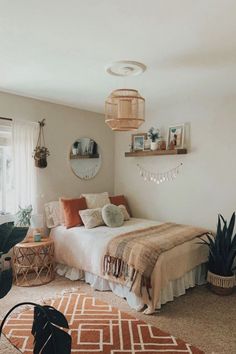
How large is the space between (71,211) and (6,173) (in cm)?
101

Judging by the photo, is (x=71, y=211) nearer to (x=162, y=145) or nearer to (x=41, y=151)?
(x=41, y=151)

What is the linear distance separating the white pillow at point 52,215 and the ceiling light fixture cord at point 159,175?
1.56 m

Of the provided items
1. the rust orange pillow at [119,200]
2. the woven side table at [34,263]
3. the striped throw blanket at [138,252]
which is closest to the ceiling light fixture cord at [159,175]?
the rust orange pillow at [119,200]

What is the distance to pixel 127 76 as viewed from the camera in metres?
2.89

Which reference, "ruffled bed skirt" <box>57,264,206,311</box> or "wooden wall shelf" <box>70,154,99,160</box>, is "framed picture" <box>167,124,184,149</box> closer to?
"wooden wall shelf" <box>70,154,99,160</box>

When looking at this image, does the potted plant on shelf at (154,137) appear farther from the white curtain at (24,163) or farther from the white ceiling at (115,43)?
the white curtain at (24,163)

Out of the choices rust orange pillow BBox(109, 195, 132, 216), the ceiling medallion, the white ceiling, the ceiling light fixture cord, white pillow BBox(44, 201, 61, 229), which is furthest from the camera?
rust orange pillow BBox(109, 195, 132, 216)

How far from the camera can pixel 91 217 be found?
379 centimetres

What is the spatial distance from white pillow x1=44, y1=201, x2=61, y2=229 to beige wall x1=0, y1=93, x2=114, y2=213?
0.41ft

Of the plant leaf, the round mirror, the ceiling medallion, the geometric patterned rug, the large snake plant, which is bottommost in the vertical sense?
the geometric patterned rug

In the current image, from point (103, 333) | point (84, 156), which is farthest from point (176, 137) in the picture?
point (103, 333)

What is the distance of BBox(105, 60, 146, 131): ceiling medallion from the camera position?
2.56 meters

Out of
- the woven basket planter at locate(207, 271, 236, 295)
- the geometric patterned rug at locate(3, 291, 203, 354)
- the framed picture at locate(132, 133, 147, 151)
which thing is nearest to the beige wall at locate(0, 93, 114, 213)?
the framed picture at locate(132, 133, 147, 151)

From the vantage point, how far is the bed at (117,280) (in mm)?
2811
